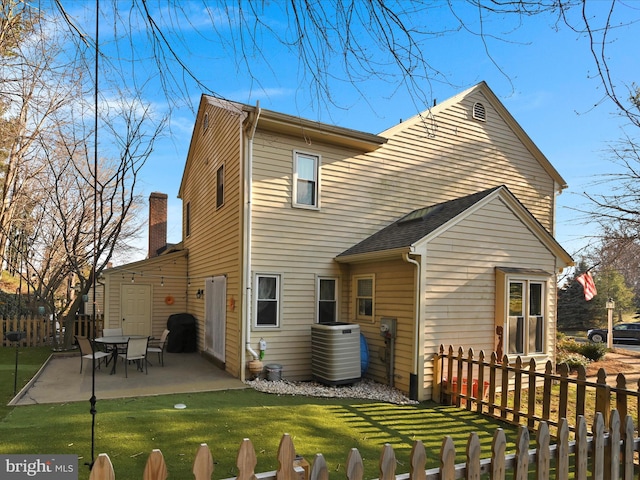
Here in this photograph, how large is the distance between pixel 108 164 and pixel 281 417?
19.8 metres

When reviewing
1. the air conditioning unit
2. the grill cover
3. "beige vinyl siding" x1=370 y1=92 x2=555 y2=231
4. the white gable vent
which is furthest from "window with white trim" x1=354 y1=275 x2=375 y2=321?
the white gable vent

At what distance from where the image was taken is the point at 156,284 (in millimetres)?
A: 15148

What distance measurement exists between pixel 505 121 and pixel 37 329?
17.8 meters

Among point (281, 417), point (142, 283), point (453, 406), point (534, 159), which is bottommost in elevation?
point (453, 406)

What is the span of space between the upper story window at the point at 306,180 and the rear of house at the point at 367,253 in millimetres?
36

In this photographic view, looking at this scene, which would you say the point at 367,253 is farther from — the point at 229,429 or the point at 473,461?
the point at 473,461

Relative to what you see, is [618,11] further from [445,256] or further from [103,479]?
[445,256]

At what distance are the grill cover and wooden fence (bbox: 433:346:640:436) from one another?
342 inches

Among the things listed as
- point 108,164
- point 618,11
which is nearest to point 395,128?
point 618,11

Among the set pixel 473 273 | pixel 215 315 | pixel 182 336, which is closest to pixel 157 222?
pixel 182 336

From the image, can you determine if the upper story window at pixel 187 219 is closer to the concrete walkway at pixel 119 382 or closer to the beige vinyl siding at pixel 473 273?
the concrete walkway at pixel 119 382

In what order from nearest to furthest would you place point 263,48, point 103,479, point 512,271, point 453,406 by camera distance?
point 103,479
point 263,48
point 453,406
point 512,271

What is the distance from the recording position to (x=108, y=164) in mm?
21578

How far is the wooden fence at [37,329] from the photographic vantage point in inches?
572
